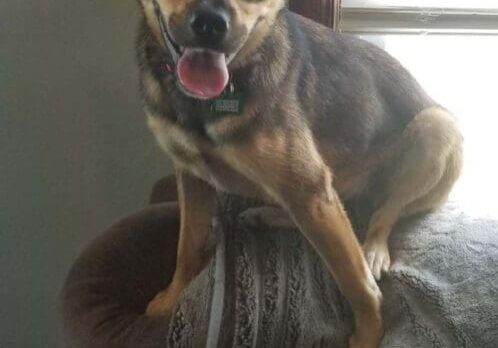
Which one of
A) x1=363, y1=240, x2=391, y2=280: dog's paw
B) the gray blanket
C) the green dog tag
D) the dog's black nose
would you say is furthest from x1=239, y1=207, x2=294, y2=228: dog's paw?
the dog's black nose

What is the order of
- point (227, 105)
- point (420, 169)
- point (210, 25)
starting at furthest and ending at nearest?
point (420, 169)
point (227, 105)
point (210, 25)

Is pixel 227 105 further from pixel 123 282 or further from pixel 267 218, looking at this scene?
pixel 123 282

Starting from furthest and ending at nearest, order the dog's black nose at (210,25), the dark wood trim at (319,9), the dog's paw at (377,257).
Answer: the dark wood trim at (319,9), the dog's paw at (377,257), the dog's black nose at (210,25)

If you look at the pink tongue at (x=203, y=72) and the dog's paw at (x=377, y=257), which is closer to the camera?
the pink tongue at (x=203, y=72)

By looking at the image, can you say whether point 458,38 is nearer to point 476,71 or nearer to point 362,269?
point 476,71

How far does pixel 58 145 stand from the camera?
1599 mm

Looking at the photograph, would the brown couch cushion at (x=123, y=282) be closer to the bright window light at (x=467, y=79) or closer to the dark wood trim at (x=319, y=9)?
the dark wood trim at (x=319, y=9)

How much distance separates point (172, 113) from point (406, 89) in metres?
0.55

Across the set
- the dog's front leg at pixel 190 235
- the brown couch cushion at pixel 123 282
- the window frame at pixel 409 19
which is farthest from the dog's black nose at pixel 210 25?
the window frame at pixel 409 19

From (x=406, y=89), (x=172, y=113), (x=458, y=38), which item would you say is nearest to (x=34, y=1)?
(x=172, y=113)

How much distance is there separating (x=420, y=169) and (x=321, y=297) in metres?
0.36

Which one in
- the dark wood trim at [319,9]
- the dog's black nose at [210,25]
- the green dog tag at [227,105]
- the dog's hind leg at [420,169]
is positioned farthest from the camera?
the dark wood trim at [319,9]

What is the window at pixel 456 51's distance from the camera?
1634 mm

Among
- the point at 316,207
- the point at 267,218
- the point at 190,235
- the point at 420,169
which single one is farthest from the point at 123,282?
the point at 420,169
